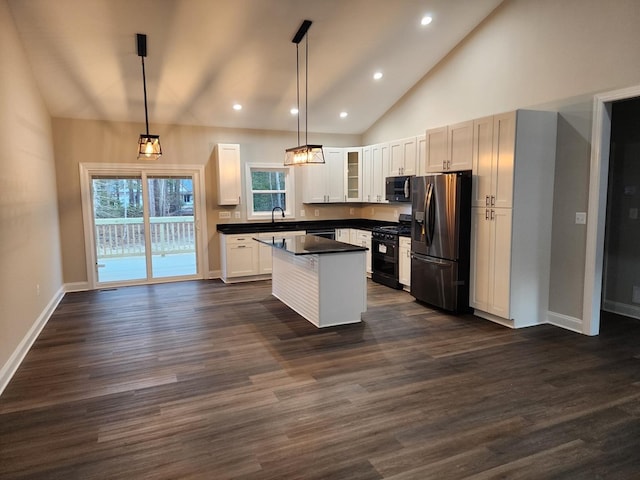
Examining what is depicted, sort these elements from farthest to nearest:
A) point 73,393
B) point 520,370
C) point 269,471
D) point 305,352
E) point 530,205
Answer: point 530,205 → point 305,352 → point 520,370 → point 73,393 → point 269,471

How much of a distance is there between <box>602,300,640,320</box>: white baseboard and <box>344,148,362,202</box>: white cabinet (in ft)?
13.3

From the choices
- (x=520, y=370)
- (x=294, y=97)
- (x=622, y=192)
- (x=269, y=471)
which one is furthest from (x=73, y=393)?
(x=622, y=192)

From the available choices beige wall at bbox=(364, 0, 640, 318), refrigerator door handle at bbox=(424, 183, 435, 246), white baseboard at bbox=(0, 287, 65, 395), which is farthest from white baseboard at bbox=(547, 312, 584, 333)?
white baseboard at bbox=(0, 287, 65, 395)

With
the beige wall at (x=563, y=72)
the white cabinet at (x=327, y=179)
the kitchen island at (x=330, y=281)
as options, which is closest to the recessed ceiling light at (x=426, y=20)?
the beige wall at (x=563, y=72)

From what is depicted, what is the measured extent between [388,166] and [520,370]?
161 inches

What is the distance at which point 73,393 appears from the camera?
10.2 feet

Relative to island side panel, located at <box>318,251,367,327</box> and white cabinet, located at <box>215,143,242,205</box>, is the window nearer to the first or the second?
white cabinet, located at <box>215,143,242,205</box>

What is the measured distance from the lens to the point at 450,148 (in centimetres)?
497

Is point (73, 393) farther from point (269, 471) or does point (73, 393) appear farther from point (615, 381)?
point (615, 381)

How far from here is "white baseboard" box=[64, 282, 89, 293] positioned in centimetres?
646

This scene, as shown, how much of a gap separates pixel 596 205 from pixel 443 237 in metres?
1.55

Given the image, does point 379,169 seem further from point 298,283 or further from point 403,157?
point 298,283

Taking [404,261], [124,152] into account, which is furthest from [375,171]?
[124,152]

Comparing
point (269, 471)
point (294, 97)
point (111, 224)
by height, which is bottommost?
point (269, 471)
